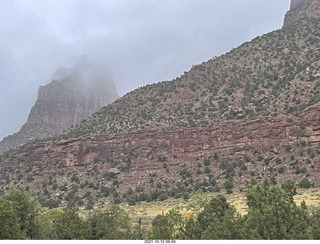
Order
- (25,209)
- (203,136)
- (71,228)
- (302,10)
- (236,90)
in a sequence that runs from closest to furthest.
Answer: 1. (71,228)
2. (25,209)
3. (203,136)
4. (236,90)
5. (302,10)

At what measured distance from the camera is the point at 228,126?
2477 inches

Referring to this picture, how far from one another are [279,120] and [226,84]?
70.4 ft

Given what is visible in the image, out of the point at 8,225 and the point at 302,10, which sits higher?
the point at 302,10

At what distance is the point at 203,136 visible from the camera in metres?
64.4

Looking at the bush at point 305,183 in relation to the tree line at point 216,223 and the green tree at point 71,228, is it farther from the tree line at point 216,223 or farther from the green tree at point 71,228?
the green tree at point 71,228

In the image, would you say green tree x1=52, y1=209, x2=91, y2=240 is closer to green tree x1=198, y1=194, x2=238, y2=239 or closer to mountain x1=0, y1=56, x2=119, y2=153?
green tree x1=198, y1=194, x2=238, y2=239

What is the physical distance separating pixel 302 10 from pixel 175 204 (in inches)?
3088

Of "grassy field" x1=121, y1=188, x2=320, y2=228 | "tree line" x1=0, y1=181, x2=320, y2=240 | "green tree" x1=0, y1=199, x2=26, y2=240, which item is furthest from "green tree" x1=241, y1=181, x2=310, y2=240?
"grassy field" x1=121, y1=188, x2=320, y2=228

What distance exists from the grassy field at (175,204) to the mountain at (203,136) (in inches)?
106

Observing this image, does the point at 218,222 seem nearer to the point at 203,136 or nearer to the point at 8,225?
the point at 8,225

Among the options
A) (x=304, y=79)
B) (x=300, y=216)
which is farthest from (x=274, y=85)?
(x=300, y=216)

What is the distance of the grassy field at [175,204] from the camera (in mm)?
35438

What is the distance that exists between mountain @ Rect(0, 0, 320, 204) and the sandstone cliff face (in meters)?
7.24

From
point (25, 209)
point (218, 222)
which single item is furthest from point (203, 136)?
point (218, 222)
